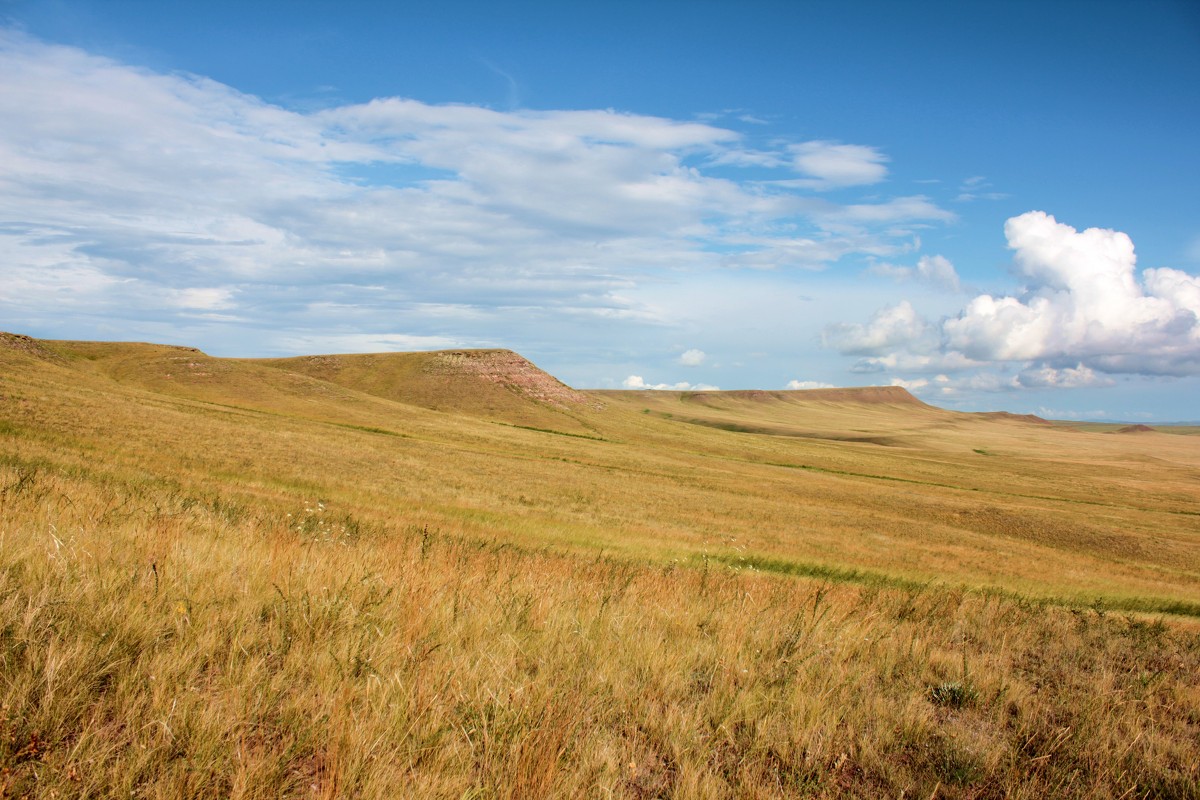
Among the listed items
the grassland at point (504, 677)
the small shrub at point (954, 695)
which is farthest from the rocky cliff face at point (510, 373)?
the small shrub at point (954, 695)

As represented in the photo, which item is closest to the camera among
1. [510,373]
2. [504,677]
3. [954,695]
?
[504,677]

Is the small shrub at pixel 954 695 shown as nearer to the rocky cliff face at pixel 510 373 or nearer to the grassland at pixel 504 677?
the grassland at pixel 504 677

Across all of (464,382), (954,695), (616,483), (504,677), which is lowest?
(616,483)

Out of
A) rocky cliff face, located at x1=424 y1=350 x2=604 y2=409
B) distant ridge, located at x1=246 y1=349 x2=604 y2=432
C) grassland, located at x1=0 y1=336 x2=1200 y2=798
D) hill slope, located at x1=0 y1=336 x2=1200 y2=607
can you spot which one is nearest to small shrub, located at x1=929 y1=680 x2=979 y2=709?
grassland, located at x1=0 y1=336 x2=1200 y2=798

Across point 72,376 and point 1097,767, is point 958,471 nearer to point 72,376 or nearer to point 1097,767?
point 1097,767

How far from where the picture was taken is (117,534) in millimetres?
6316

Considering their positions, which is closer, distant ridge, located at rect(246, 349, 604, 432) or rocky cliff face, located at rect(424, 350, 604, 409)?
distant ridge, located at rect(246, 349, 604, 432)

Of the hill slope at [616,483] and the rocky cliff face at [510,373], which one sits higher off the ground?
the rocky cliff face at [510,373]

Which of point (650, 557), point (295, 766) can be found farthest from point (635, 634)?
point (650, 557)

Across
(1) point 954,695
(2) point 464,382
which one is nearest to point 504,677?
(1) point 954,695

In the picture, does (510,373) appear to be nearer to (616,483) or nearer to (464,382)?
(464,382)

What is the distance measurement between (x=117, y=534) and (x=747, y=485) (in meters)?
44.0

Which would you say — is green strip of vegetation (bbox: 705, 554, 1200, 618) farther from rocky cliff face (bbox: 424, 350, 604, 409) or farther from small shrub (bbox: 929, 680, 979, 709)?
rocky cliff face (bbox: 424, 350, 604, 409)

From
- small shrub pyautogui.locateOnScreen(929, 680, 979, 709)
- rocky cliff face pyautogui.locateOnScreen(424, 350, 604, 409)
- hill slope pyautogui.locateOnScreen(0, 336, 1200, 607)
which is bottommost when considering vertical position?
hill slope pyautogui.locateOnScreen(0, 336, 1200, 607)
